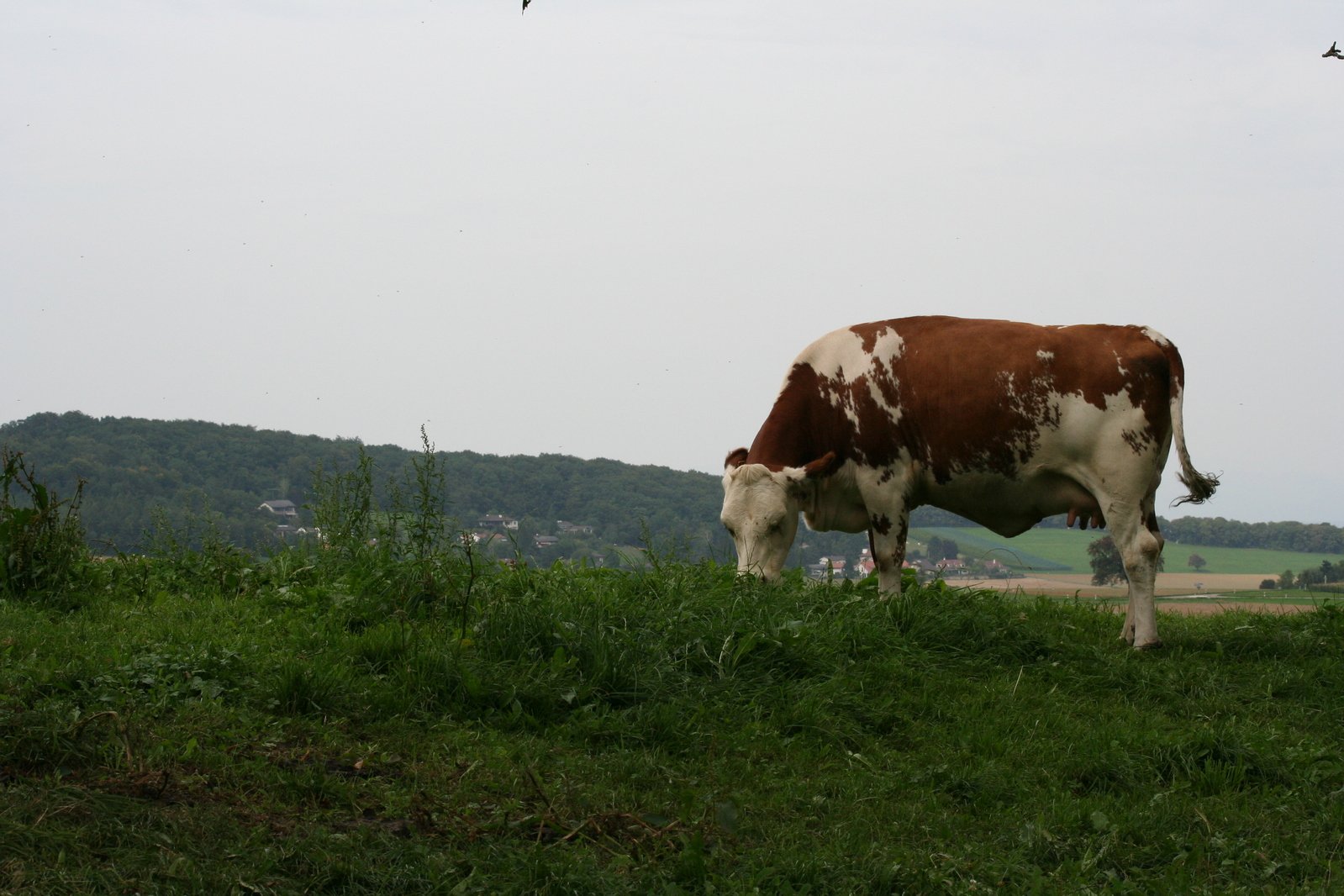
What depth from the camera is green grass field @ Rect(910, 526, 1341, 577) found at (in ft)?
35.1

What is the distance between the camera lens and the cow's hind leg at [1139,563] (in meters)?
8.42

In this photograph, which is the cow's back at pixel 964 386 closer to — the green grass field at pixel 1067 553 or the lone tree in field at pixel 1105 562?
the lone tree in field at pixel 1105 562

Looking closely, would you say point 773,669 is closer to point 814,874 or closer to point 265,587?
point 814,874

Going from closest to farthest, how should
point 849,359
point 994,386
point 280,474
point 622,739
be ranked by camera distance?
1. point 622,739
2. point 994,386
3. point 849,359
4. point 280,474

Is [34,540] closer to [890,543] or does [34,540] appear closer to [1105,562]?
[890,543]

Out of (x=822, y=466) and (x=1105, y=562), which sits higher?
(x=822, y=466)

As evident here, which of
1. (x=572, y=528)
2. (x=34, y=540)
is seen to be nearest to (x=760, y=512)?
(x=34, y=540)

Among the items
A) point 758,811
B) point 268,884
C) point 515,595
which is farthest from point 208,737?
point 515,595

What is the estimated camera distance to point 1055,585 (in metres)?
10.4

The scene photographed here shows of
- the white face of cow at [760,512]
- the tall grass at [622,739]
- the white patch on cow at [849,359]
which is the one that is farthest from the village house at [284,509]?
the white patch on cow at [849,359]

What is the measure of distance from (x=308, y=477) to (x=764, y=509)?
32.5 ft

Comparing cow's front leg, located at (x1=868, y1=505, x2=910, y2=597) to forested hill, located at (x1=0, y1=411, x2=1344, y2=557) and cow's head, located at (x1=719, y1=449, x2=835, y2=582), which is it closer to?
cow's head, located at (x1=719, y1=449, x2=835, y2=582)

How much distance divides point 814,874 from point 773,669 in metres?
2.38

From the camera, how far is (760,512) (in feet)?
29.8
